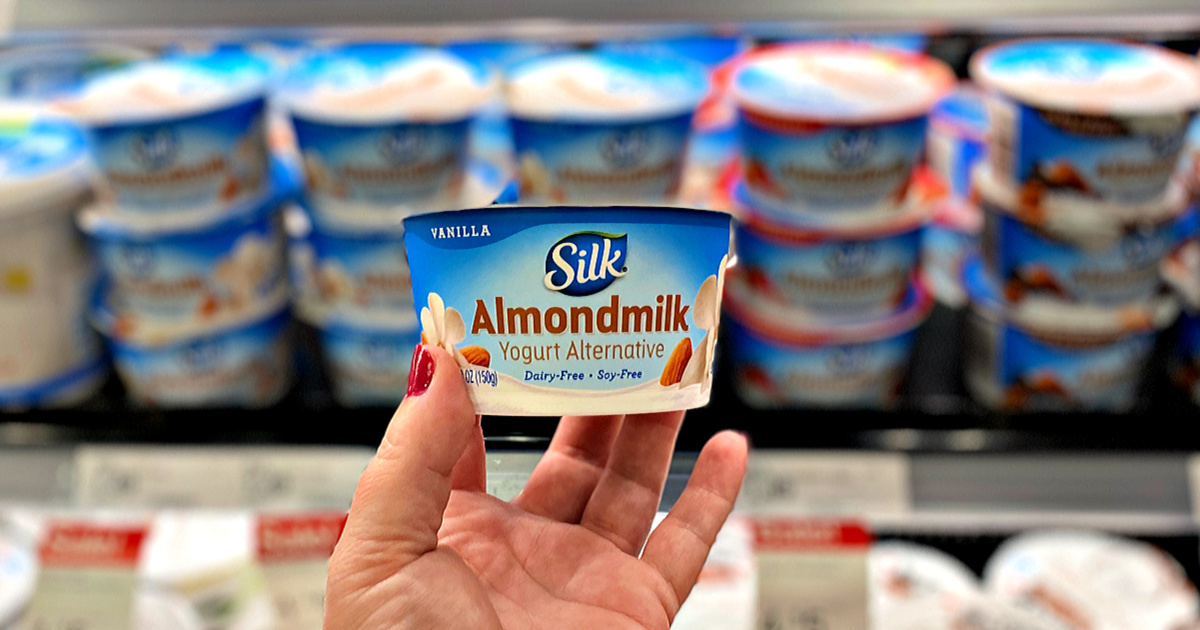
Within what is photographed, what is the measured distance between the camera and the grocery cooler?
44.5 inches

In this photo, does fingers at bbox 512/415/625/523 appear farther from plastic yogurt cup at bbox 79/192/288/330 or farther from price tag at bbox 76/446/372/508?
plastic yogurt cup at bbox 79/192/288/330

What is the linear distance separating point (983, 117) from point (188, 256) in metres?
1.20

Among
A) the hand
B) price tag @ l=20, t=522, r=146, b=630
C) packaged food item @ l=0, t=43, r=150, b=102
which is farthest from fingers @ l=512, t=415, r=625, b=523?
packaged food item @ l=0, t=43, r=150, b=102

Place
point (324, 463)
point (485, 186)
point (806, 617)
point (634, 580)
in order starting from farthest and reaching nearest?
point (485, 186) < point (324, 463) < point (806, 617) < point (634, 580)

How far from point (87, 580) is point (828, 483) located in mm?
931

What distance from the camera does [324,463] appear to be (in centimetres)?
123

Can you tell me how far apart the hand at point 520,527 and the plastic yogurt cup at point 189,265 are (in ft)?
2.21

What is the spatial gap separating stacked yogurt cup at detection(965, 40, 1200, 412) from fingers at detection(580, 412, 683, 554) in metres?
0.64

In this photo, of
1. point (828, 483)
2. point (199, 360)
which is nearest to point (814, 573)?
point (828, 483)

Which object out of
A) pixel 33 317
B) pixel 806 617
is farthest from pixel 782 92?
pixel 33 317

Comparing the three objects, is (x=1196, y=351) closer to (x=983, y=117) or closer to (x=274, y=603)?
(x=983, y=117)

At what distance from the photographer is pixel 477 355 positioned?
2.02 feet

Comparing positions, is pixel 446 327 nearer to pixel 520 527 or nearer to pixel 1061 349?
pixel 520 527

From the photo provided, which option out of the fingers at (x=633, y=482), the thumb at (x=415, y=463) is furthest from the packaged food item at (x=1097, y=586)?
the thumb at (x=415, y=463)
